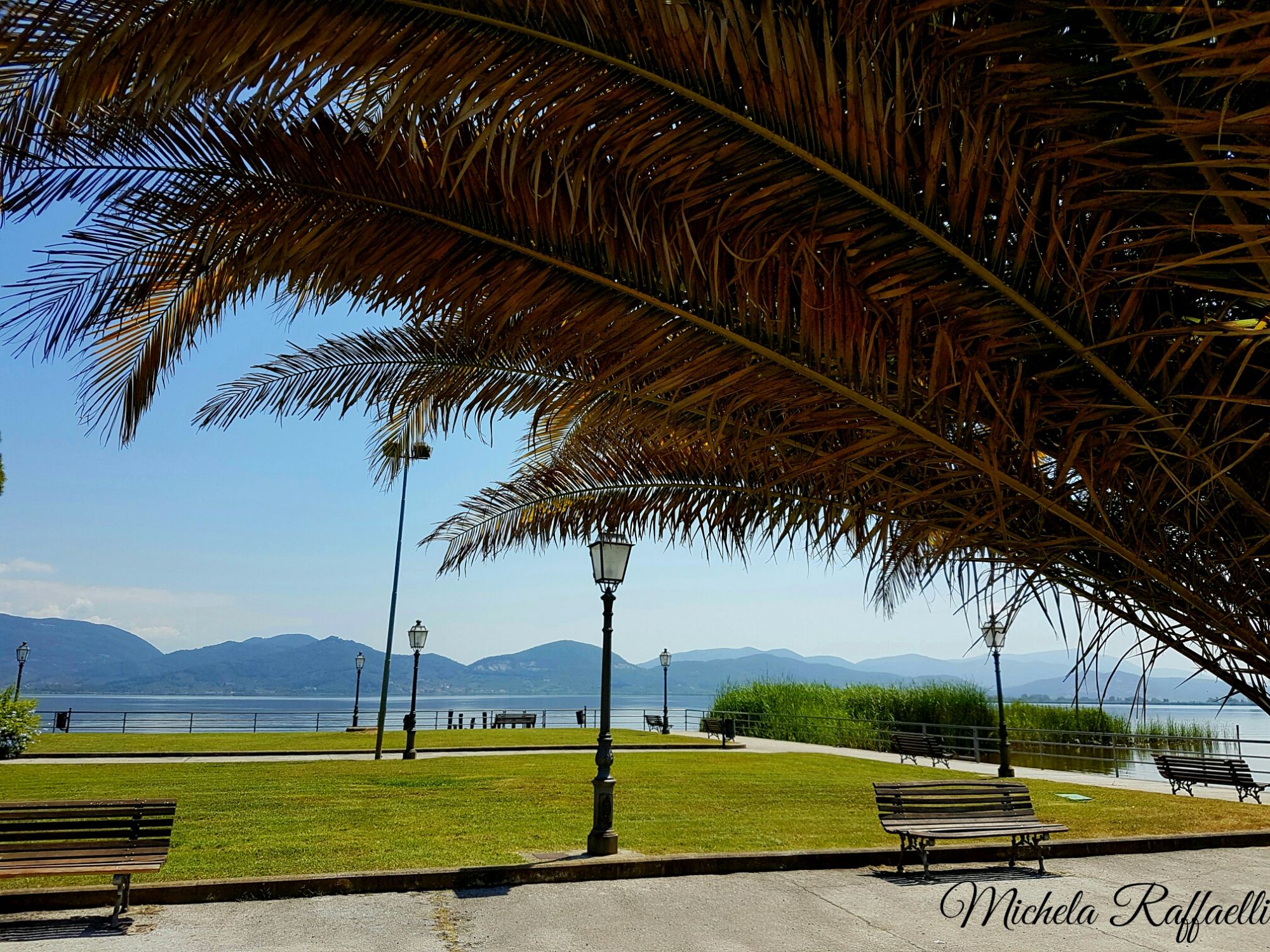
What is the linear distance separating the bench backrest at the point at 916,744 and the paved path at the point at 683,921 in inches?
494

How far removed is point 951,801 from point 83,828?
771cm

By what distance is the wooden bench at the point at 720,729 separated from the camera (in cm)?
2493

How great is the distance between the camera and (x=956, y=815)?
873cm

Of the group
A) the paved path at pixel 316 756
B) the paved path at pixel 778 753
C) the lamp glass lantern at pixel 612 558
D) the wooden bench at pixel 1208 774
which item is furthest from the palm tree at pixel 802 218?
the paved path at pixel 316 756

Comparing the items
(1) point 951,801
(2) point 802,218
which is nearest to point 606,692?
(1) point 951,801

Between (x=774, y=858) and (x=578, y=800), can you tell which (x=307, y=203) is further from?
(x=578, y=800)

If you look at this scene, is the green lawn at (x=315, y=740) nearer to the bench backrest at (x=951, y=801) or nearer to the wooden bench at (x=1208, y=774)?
the wooden bench at (x=1208, y=774)

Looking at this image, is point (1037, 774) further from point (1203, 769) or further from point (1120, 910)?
point (1120, 910)

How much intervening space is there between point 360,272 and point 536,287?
0.60 m

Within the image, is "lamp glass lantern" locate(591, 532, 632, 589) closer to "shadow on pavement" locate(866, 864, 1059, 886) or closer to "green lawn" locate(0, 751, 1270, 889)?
"green lawn" locate(0, 751, 1270, 889)

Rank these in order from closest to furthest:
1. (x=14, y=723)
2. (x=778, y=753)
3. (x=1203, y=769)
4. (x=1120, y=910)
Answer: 1. (x=1120, y=910)
2. (x=1203, y=769)
3. (x=14, y=723)
4. (x=778, y=753)

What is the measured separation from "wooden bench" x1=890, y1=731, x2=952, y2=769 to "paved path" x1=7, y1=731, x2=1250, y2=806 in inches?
13.8

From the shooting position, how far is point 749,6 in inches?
101

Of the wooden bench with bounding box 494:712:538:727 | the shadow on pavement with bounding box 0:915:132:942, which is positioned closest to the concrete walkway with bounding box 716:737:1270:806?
the wooden bench with bounding box 494:712:538:727
